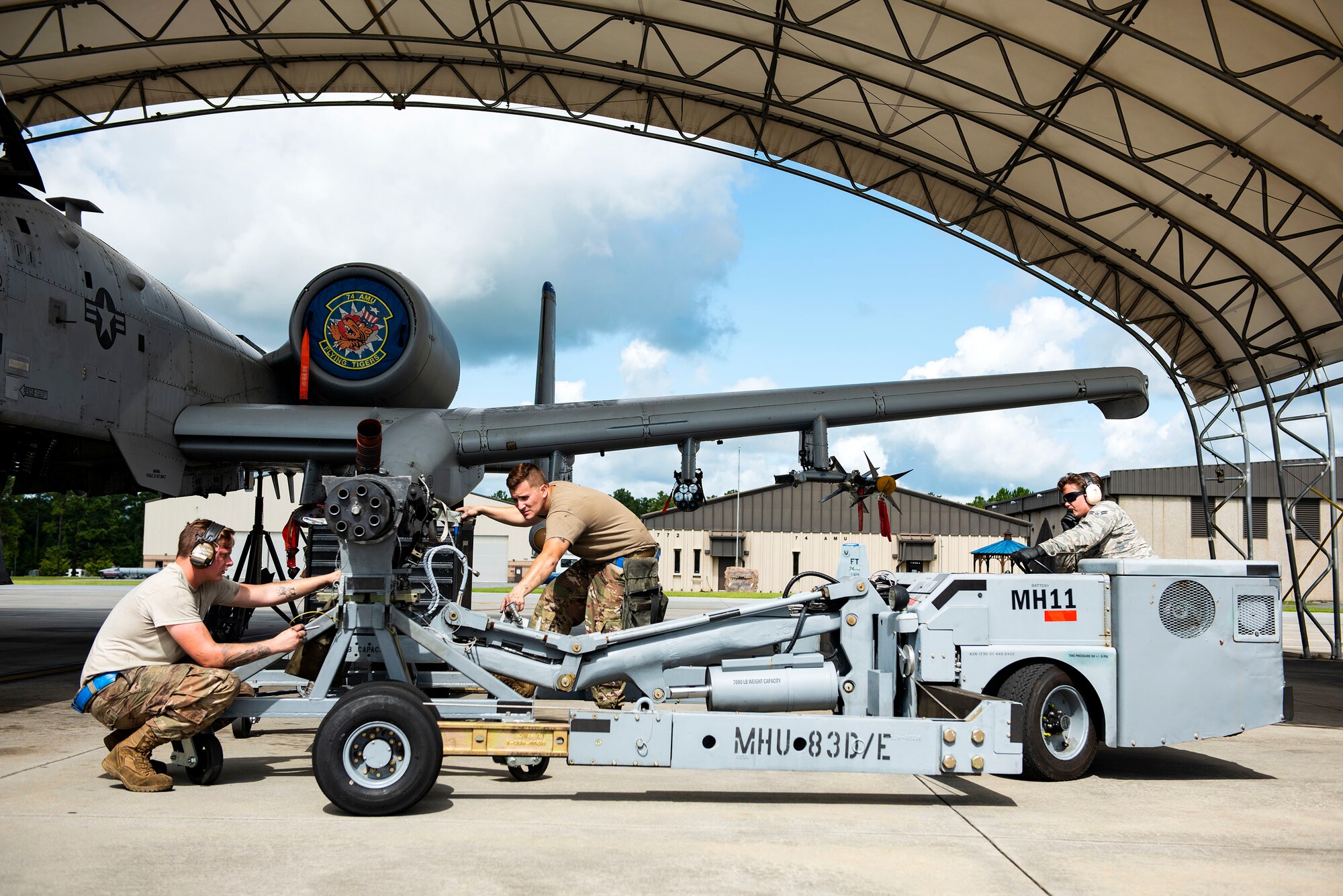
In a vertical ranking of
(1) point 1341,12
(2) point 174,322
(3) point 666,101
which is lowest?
(2) point 174,322

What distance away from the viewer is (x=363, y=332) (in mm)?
12859

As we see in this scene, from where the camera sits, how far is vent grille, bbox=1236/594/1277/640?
5875 millimetres

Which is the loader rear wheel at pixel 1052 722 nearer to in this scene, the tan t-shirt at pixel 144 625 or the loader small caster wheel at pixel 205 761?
the loader small caster wheel at pixel 205 761

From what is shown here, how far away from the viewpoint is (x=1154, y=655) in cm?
570

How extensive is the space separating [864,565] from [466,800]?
8.19 ft

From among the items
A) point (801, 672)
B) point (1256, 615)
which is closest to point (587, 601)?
point (801, 672)

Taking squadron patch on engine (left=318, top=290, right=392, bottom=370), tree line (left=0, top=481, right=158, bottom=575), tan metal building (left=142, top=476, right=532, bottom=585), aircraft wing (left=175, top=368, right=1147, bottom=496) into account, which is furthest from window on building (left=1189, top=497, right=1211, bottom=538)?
tree line (left=0, top=481, right=158, bottom=575)

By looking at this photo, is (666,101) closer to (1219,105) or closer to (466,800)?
(1219,105)

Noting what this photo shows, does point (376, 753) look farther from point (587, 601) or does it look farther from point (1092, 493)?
point (1092, 493)

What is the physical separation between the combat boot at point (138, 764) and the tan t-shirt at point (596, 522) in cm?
241

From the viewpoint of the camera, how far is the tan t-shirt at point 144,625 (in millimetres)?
5016

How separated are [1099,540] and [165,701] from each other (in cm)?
557

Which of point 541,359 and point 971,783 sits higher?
point 541,359

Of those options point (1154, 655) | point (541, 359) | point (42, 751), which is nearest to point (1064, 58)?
point (1154, 655)
